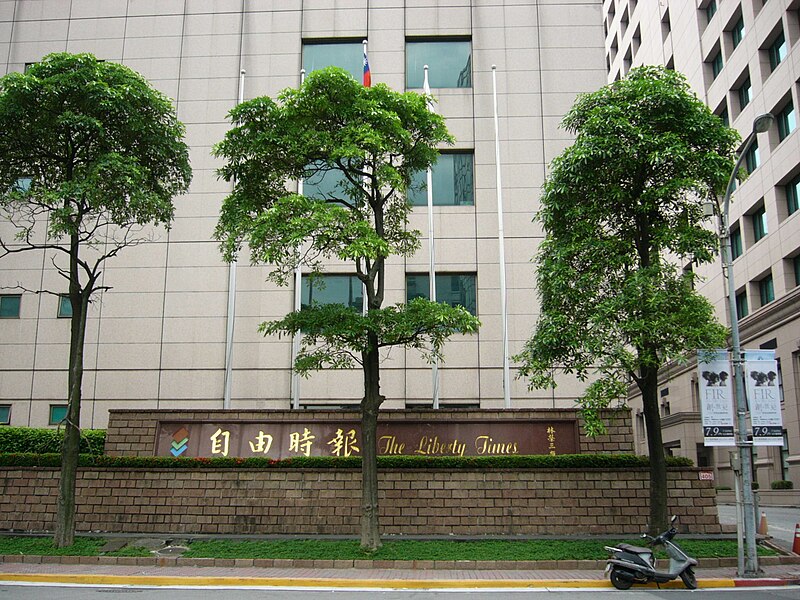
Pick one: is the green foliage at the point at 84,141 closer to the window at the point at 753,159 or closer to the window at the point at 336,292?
the window at the point at 336,292

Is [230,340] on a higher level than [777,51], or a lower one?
lower

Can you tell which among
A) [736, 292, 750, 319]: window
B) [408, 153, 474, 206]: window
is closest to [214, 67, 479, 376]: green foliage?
[408, 153, 474, 206]: window

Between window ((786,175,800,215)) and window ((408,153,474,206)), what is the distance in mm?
15248

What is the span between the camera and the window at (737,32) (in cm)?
3450

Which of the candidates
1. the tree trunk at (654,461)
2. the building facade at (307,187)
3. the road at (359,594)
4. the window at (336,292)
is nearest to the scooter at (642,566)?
the road at (359,594)

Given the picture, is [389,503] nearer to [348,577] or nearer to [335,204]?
[348,577]

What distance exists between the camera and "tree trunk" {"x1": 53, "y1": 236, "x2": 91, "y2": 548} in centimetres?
1418

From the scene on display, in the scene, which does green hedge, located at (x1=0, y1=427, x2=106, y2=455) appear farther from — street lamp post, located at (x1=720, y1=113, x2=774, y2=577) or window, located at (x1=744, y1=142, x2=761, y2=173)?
window, located at (x1=744, y1=142, x2=761, y2=173)

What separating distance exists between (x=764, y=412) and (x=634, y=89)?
268 inches

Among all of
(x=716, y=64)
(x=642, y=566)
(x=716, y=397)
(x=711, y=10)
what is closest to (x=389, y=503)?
(x=642, y=566)

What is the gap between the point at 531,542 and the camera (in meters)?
14.5

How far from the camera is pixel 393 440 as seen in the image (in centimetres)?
1689

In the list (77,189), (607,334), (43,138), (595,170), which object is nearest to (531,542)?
(607,334)

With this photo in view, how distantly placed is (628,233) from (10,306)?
765 inches
